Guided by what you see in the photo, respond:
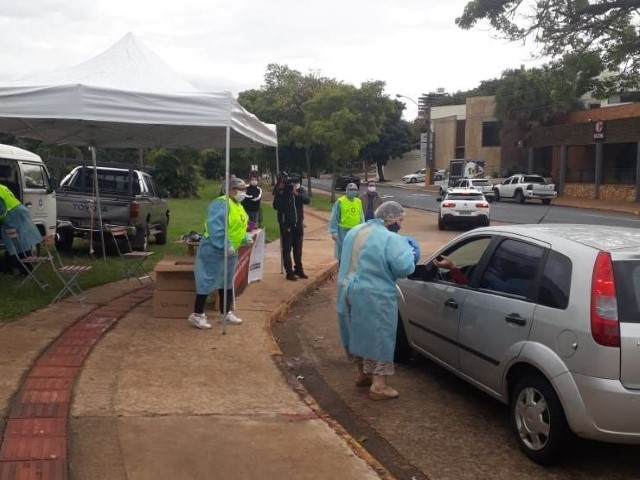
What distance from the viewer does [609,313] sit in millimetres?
3895

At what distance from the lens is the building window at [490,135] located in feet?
197

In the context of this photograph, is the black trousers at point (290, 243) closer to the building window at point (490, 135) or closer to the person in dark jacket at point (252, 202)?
the person in dark jacket at point (252, 202)

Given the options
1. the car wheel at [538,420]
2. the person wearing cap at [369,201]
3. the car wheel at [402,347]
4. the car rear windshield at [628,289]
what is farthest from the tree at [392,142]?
the car rear windshield at [628,289]

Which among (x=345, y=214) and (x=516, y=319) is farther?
(x=345, y=214)

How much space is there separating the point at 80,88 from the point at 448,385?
14.8ft

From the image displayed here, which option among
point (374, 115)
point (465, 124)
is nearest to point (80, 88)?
point (374, 115)

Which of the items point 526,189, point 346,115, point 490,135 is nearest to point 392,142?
point 490,135

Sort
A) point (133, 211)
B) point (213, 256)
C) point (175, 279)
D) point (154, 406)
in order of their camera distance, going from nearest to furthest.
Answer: point (154, 406) < point (213, 256) < point (175, 279) < point (133, 211)

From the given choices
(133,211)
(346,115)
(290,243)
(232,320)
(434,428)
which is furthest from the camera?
(346,115)

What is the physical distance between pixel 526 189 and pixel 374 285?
37.4 meters

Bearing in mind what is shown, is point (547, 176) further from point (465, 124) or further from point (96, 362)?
point (96, 362)

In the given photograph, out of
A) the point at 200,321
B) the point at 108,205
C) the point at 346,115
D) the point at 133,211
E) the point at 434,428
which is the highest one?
the point at 346,115

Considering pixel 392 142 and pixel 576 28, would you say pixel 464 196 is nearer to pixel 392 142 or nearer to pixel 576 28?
pixel 576 28

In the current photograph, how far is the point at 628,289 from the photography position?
3.99 m
